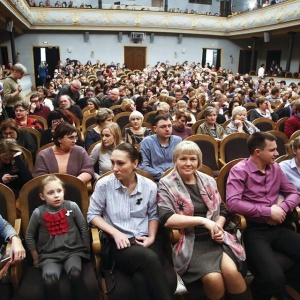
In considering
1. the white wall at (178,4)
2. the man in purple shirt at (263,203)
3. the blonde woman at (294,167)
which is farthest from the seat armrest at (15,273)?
the white wall at (178,4)

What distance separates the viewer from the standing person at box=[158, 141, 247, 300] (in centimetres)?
189

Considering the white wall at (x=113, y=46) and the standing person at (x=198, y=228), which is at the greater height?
the white wall at (x=113, y=46)

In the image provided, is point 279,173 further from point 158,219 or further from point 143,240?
point 143,240

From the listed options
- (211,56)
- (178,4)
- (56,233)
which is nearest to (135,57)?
(211,56)

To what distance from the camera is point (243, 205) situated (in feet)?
7.23

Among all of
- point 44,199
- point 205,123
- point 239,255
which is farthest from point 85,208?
point 205,123

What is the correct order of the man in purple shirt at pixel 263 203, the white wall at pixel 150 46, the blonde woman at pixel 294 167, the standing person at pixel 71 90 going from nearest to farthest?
1. the man in purple shirt at pixel 263 203
2. the blonde woman at pixel 294 167
3. the standing person at pixel 71 90
4. the white wall at pixel 150 46

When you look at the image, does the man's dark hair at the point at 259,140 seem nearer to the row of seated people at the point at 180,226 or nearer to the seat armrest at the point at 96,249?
the row of seated people at the point at 180,226

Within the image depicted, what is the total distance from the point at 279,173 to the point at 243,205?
1.36 ft

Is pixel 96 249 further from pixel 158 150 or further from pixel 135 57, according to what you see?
pixel 135 57

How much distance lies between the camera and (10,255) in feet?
5.85

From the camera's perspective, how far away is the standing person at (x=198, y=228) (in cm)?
189

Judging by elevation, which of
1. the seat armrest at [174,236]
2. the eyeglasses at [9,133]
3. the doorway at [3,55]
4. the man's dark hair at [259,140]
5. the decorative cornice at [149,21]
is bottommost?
the seat armrest at [174,236]

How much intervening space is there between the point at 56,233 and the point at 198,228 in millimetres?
914
